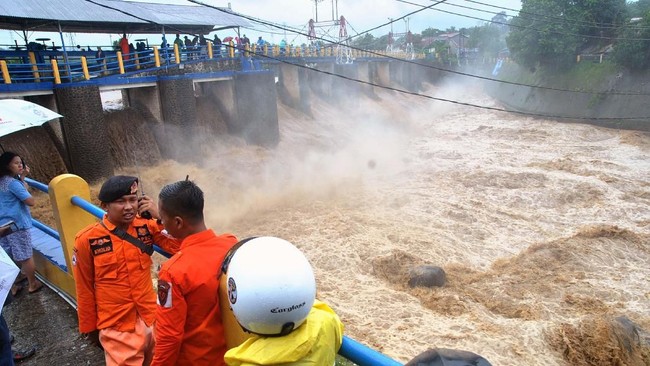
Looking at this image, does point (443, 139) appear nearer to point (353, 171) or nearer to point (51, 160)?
point (353, 171)

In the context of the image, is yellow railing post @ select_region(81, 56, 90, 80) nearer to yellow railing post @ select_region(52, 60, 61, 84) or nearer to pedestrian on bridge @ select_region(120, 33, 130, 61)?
yellow railing post @ select_region(52, 60, 61, 84)

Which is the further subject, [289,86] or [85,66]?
[289,86]

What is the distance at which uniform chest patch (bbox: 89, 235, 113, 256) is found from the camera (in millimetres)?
2570

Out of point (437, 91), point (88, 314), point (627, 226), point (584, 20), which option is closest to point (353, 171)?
point (627, 226)

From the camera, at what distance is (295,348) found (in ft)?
4.87

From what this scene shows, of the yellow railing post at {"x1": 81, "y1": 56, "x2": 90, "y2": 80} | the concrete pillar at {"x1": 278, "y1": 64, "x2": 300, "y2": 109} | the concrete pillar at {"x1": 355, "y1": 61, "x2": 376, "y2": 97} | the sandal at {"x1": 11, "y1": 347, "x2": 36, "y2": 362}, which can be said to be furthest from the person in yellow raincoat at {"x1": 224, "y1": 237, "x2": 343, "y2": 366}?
the concrete pillar at {"x1": 355, "y1": 61, "x2": 376, "y2": 97}

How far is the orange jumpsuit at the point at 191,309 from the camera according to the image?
191 centimetres

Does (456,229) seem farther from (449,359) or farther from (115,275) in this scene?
(449,359)

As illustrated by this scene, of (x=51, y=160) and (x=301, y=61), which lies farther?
(x=301, y=61)

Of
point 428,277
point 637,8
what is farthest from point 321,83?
point 428,277

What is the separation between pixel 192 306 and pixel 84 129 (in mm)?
12848

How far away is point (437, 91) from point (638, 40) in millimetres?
30825

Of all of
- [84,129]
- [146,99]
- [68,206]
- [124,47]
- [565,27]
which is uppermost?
[565,27]

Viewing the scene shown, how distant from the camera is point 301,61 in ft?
92.2
